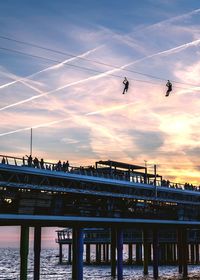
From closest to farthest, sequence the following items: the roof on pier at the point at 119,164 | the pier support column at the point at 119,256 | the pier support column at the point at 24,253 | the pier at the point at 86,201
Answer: the pier at the point at 86,201 → the pier support column at the point at 24,253 → the pier support column at the point at 119,256 → the roof on pier at the point at 119,164

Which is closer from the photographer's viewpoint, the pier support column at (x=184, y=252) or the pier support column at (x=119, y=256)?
the pier support column at (x=119, y=256)

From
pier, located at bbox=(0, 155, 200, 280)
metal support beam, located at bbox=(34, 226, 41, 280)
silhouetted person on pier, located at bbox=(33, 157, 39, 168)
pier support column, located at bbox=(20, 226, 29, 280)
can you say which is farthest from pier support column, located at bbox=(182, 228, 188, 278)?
silhouetted person on pier, located at bbox=(33, 157, 39, 168)

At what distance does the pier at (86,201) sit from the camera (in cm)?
4712

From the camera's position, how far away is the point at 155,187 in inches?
2608

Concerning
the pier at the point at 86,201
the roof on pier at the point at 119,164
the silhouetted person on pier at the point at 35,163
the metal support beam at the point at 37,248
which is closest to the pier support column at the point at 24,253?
the pier at the point at 86,201

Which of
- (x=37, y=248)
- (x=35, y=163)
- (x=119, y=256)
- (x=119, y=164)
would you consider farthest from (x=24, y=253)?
(x=119, y=164)

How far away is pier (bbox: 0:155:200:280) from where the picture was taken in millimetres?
47125

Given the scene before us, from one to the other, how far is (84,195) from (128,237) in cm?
5503

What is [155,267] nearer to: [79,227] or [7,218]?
[79,227]

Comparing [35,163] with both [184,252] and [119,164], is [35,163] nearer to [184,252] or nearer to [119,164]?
[119,164]

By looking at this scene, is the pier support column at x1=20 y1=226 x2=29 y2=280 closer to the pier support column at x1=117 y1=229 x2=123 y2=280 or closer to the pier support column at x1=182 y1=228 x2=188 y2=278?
the pier support column at x1=117 y1=229 x2=123 y2=280

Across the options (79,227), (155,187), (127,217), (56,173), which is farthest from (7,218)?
(155,187)

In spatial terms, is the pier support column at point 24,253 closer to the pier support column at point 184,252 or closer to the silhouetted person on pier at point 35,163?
the silhouetted person on pier at point 35,163

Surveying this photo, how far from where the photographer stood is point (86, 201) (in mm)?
54750
